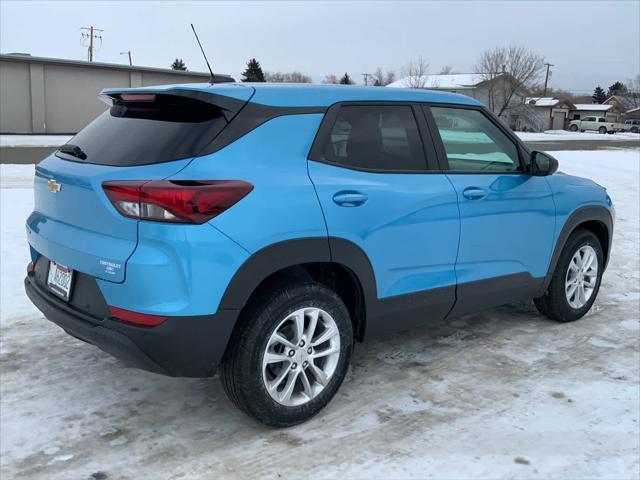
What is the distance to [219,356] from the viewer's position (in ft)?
9.65

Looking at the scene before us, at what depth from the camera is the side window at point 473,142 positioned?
3.96 meters

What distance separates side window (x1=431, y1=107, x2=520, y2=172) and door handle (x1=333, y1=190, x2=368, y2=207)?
86 cm

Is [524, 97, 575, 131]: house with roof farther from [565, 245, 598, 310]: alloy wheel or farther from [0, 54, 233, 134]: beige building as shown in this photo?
[565, 245, 598, 310]: alloy wheel

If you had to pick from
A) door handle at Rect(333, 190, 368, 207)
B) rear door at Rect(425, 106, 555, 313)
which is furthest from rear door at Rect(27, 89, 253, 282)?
rear door at Rect(425, 106, 555, 313)

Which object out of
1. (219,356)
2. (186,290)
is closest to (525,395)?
(219,356)

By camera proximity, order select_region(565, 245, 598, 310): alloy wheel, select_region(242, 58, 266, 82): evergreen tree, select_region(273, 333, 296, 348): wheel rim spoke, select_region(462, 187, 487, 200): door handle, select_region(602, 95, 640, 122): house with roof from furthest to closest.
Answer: select_region(602, 95, 640, 122): house with roof → select_region(242, 58, 266, 82): evergreen tree → select_region(565, 245, 598, 310): alloy wheel → select_region(462, 187, 487, 200): door handle → select_region(273, 333, 296, 348): wheel rim spoke

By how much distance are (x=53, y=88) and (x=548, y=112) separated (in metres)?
58.7

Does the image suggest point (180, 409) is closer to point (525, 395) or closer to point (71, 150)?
point (71, 150)

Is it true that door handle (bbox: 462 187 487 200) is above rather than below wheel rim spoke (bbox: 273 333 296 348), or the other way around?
above

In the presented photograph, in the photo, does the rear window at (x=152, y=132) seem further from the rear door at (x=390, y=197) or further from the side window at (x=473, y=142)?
the side window at (x=473, y=142)

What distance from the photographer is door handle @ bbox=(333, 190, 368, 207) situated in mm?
3209

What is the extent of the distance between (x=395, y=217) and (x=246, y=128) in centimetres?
98

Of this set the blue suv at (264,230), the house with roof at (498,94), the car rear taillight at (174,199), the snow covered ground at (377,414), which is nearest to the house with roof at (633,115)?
the house with roof at (498,94)

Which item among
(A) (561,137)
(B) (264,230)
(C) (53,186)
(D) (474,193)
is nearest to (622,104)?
(A) (561,137)
